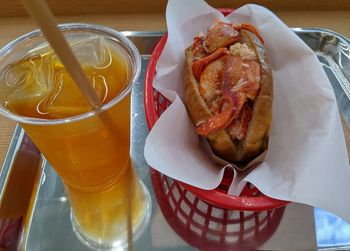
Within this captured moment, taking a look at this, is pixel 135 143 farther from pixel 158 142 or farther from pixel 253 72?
pixel 253 72

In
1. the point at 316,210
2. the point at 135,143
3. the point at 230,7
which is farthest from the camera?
the point at 230,7

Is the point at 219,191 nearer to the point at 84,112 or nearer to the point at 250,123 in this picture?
the point at 250,123

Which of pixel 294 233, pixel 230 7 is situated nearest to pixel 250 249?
pixel 294 233

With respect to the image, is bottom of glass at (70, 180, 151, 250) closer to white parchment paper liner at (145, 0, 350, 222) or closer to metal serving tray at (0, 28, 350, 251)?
metal serving tray at (0, 28, 350, 251)

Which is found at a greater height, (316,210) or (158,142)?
(158,142)

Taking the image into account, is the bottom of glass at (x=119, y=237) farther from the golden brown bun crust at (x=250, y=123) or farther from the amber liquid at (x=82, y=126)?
the golden brown bun crust at (x=250, y=123)

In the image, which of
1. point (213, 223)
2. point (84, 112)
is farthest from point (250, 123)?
point (84, 112)
